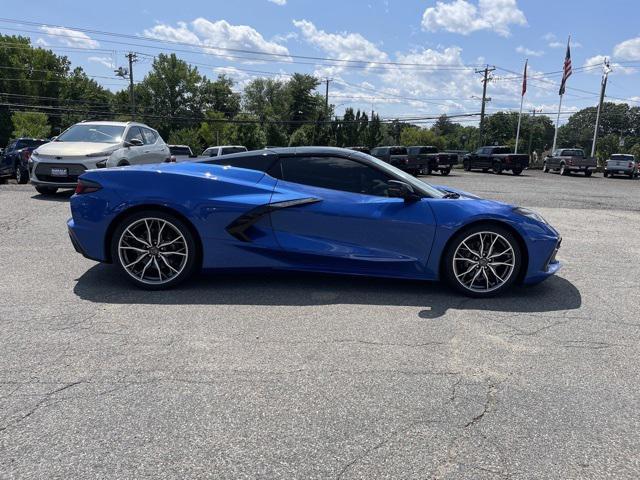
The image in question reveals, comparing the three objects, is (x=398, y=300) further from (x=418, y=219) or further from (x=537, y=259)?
(x=537, y=259)

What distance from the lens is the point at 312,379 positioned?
286cm

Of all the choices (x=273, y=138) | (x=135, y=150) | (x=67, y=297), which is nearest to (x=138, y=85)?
(x=273, y=138)

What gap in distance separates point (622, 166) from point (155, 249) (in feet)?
123

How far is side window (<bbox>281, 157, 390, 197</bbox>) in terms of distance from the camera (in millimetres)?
4492

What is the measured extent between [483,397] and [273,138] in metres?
70.6

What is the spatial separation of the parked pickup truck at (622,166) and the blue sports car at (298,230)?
3515 cm

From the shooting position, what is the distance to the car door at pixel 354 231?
4.32 metres

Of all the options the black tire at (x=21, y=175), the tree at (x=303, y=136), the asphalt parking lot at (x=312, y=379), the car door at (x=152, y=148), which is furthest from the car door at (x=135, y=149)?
the tree at (x=303, y=136)

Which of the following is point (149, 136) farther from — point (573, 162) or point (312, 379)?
point (573, 162)

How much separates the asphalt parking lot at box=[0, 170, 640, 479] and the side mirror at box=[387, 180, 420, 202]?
910 millimetres

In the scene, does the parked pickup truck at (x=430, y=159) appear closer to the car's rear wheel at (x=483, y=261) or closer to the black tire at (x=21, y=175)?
the black tire at (x=21, y=175)

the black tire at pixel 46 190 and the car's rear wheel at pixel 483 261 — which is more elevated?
the car's rear wheel at pixel 483 261

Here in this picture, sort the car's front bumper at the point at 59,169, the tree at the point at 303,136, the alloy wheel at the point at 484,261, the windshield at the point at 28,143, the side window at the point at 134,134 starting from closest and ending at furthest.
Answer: the alloy wheel at the point at 484,261 → the car's front bumper at the point at 59,169 → the side window at the point at 134,134 → the windshield at the point at 28,143 → the tree at the point at 303,136

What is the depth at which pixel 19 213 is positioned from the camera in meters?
8.33
